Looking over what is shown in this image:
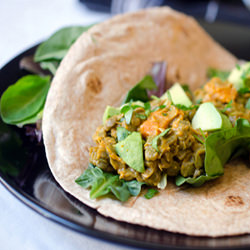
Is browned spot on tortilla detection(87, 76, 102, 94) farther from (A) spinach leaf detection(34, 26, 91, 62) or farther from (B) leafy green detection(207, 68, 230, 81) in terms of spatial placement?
(B) leafy green detection(207, 68, 230, 81)

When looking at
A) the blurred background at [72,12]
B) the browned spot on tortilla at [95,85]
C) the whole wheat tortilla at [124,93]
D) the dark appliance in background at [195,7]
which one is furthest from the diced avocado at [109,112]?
the dark appliance in background at [195,7]

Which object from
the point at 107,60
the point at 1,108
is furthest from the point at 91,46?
the point at 1,108

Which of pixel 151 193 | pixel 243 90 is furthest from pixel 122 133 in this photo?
pixel 243 90

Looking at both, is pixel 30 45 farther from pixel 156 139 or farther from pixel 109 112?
pixel 156 139

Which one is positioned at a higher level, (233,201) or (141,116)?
(141,116)

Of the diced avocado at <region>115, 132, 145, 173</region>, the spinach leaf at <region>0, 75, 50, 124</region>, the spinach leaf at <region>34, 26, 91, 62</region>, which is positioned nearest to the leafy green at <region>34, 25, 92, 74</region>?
the spinach leaf at <region>34, 26, 91, 62</region>

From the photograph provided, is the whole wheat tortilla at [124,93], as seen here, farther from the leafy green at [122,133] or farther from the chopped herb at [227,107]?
the chopped herb at [227,107]

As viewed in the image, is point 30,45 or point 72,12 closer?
point 30,45

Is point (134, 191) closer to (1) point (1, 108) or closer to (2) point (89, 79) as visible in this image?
(2) point (89, 79)
